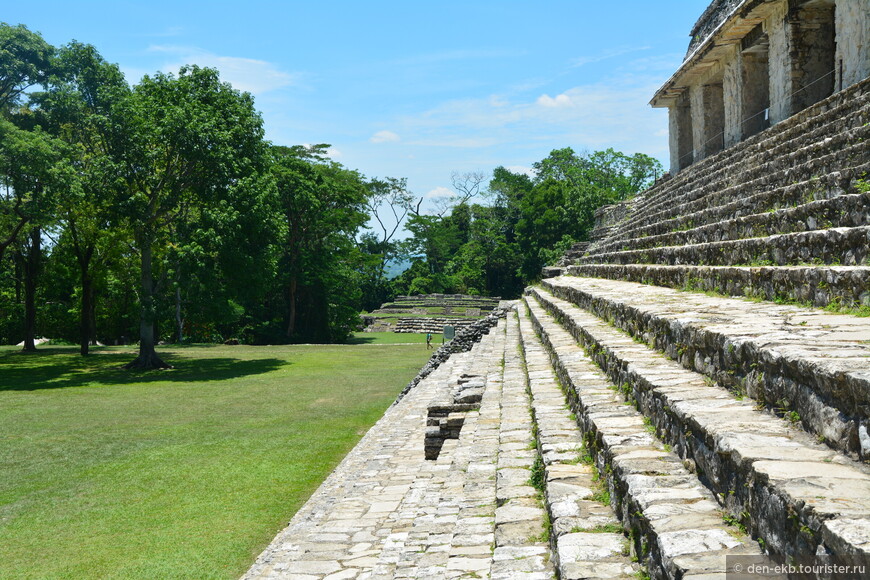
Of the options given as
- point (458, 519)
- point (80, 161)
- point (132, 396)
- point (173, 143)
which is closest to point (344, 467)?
point (458, 519)

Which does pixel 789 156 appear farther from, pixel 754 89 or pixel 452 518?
pixel 754 89

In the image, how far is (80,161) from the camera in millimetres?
22922

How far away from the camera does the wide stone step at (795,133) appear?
26.1ft

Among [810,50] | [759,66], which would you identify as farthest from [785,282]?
[759,66]

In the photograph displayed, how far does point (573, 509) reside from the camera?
3.25 m

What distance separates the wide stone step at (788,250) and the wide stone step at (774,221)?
0.27 m

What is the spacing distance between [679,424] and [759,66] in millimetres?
13726

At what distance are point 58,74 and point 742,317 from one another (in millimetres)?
24241

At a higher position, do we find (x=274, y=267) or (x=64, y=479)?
(x=274, y=267)

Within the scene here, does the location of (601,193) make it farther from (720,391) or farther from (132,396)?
(720,391)

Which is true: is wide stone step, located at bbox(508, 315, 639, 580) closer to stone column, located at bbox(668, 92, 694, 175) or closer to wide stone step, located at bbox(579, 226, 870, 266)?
wide stone step, located at bbox(579, 226, 870, 266)

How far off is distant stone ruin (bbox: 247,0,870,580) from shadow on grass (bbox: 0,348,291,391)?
40.4 ft

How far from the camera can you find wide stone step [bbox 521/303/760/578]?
7.25 feet

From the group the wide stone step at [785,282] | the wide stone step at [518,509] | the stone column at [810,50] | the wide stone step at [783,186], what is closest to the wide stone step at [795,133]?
the wide stone step at [783,186]
